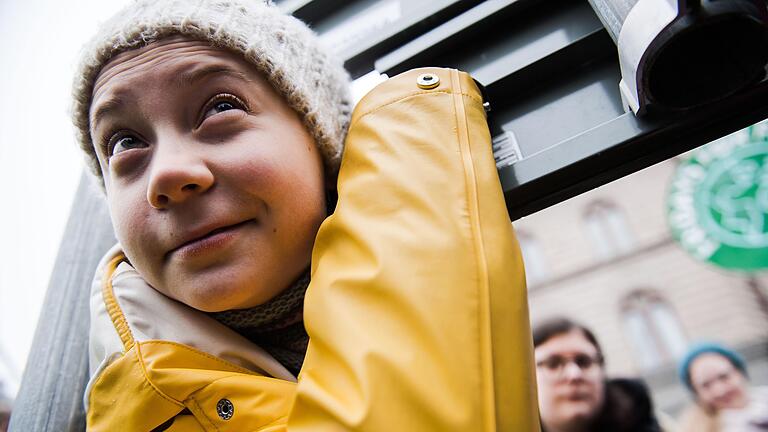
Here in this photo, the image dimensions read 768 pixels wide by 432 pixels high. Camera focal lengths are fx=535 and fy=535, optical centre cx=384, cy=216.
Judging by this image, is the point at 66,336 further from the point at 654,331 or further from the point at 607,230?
the point at 607,230

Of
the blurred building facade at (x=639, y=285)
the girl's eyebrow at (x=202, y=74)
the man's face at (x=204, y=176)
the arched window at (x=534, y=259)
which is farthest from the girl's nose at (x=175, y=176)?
the arched window at (x=534, y=259)

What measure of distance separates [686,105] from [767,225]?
3.40m

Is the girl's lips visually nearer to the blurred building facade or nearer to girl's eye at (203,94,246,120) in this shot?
girl's eye at (203,94,246,120)

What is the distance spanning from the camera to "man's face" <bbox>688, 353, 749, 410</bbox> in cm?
339

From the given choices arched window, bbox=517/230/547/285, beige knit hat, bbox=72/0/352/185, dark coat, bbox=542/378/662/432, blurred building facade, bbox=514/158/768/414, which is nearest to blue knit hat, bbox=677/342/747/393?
dark coat, bbox=542/378/662/432

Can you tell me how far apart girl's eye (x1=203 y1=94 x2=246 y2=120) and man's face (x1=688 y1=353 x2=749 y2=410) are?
Result: 12.1 ft

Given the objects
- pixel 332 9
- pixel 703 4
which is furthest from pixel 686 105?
pixel 332 9

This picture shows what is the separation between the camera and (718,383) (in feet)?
11.5

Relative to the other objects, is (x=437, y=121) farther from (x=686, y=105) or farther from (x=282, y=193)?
(x=686, y=105)

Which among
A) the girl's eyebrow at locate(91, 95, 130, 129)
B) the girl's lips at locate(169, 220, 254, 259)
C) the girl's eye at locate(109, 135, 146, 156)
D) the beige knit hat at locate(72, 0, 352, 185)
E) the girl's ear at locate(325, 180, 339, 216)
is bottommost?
the girl's lips at locate(169, 220, 254, 259)

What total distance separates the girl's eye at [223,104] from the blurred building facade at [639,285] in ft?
29.0

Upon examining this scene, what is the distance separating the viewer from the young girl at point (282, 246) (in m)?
0.68

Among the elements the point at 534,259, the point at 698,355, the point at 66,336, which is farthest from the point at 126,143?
the point at 534,259

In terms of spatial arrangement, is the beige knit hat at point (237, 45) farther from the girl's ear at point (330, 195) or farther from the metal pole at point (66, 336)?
the metal pole at point (66, 336)
